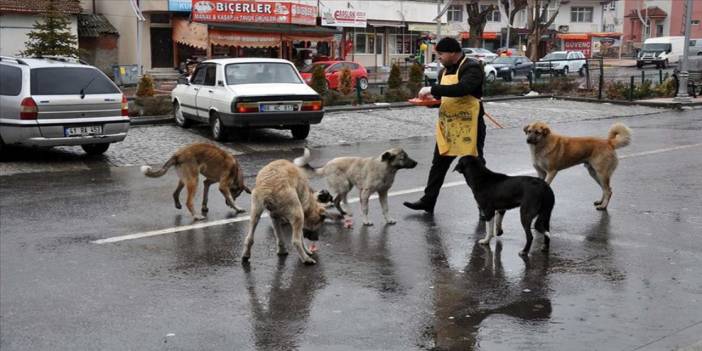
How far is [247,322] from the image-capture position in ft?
19.4

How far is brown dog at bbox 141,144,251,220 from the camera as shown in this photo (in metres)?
9.24

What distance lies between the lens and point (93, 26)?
44.2m

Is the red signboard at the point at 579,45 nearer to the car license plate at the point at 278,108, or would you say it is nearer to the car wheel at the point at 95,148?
the car license plate at the point at 278,108

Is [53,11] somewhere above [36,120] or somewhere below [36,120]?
above

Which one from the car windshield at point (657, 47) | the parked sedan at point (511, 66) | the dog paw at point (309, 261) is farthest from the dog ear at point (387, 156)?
the car windshield at point (657, 47)

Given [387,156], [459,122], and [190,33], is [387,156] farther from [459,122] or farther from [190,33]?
[190,33]

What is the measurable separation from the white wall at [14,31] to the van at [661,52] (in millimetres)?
42942

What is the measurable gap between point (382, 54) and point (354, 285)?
185 feet

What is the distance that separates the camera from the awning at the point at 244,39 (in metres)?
43.9

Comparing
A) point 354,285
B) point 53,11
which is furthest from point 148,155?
point 53,11

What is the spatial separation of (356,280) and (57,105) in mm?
7910

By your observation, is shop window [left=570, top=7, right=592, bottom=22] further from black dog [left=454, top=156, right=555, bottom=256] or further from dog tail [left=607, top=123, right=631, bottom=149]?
black dog [left=454, top=156, right=555, bottom=256]

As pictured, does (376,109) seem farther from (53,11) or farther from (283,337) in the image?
(283,337)

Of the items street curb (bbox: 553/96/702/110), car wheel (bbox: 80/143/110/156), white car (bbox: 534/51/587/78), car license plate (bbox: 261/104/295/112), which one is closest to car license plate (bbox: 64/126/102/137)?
car wheel (bbox: 80/143/110/156)
